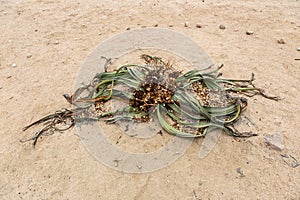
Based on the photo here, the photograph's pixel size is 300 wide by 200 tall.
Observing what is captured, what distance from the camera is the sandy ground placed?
52.0 inches

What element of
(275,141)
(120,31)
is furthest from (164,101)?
(120,31)

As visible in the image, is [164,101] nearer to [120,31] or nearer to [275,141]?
[275,141]

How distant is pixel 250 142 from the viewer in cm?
146

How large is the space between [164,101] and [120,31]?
1099 millimetres

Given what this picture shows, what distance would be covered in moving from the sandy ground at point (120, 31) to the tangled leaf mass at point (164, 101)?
0.08m

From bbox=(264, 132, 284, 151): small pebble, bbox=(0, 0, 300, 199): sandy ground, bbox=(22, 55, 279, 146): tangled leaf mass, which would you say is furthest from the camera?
bbox=(22, 55, 279, 146): tangled leaf mass

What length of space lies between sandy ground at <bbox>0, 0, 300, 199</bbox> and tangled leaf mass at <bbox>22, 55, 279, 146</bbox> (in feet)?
0.27

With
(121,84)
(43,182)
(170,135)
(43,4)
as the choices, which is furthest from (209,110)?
(43,4)

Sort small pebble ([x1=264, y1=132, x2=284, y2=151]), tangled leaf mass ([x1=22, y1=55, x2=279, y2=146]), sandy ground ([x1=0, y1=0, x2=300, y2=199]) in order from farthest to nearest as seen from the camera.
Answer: tangled leaf mass ([x1=22, y1=55, x2=279, y2=146]), small pebble ([x1=264, y1=132, x2=284, y2=151]), sandy ground ([x1=0, y1=0, x2=300, y2=199])

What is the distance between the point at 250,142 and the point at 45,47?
5.68ft

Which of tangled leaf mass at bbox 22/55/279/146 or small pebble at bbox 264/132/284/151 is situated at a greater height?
tangled leaf mass at bbox 22/55/279/146

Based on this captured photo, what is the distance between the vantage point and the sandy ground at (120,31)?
1320 mm

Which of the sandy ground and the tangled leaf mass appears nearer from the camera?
the sandy ground

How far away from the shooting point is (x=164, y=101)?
1593mm
